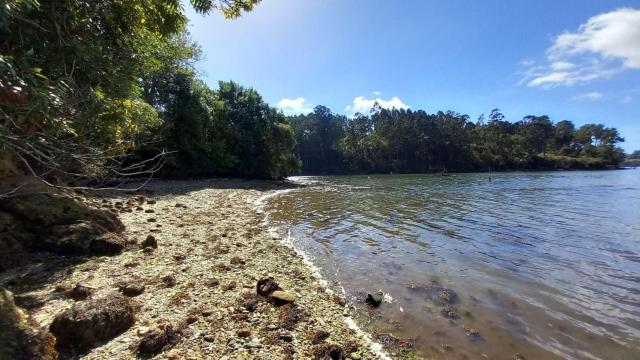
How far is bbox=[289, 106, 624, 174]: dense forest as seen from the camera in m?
109

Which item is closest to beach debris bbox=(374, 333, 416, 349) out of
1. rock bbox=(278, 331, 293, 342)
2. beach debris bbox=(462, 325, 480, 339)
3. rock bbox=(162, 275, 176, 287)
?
beach debris bbox=(462, 325, 480, 339)

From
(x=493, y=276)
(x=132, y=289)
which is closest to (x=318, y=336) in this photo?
(x=132, y=289)

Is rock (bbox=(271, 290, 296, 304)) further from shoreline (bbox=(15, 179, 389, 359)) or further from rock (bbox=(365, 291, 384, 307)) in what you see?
rock (bbox=(365, 291, 384, 307))

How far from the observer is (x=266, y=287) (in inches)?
304

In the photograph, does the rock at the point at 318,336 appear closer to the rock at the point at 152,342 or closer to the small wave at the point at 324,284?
the small wave at the point at 324,284

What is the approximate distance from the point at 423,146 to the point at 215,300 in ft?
355

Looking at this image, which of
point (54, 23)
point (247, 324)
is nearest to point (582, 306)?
point (247, 324)

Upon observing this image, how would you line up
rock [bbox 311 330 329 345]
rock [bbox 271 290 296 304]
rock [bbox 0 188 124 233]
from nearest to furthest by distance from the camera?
1. rock [bbox 311 330 329 345]
2. rock [bbox 271 290 296 304]
3. rock [bbox 0 188 124 233]

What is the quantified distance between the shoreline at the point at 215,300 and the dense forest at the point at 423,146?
100051mm

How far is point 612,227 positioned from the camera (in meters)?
17.2

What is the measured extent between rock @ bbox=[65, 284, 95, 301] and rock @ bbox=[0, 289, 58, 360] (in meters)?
2.08

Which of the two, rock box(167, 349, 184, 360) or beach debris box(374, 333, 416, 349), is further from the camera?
beach debris box(374, 333, 416, 349)

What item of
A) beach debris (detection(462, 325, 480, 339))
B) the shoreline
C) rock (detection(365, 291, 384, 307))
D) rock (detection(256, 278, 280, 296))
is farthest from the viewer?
rock (detection(365, 291, 384, 307))

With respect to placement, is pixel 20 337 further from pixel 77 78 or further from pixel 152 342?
pixel 77 78
